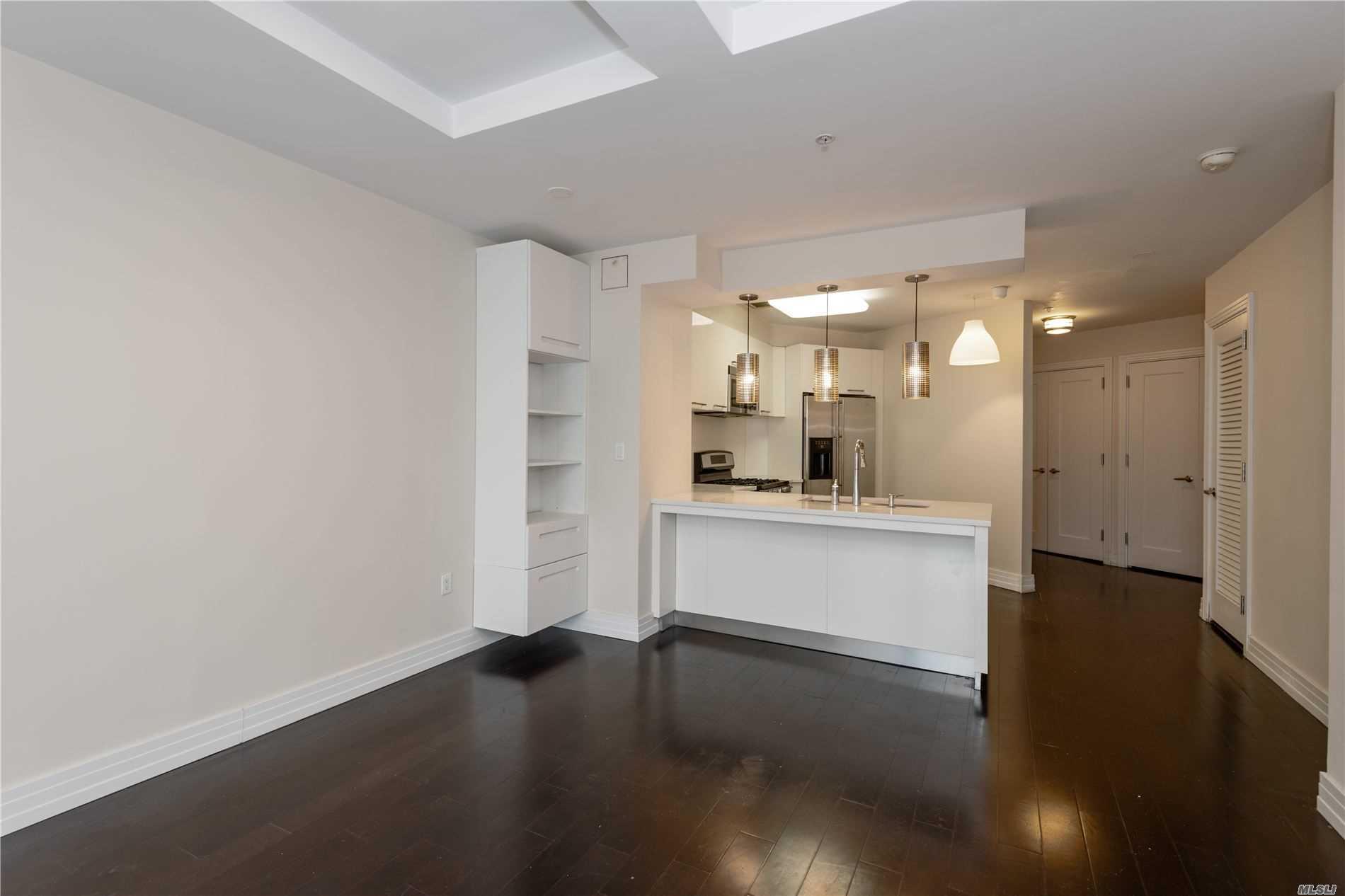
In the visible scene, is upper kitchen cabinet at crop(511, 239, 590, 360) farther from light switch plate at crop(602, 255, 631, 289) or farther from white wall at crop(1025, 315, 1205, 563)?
white wall at crop(1025, 315, 1205, 563)

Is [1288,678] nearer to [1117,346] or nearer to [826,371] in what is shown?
[826,371]

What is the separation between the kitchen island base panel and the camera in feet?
11.2

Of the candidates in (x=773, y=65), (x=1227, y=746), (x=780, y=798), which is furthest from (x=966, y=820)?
(x=773, y=65)

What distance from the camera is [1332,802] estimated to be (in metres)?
2.12

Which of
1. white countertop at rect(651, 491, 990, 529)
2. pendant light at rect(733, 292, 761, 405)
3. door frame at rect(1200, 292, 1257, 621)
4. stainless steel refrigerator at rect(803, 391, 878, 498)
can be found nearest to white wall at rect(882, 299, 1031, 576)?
stainless steel refrigerator at rect(803, 391, 878, 498)

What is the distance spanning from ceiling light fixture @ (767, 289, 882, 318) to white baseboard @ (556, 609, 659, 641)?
2383 millimetres

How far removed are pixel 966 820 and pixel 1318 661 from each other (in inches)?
90.6

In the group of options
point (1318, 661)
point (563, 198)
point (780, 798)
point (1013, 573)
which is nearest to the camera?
point (780, 798)

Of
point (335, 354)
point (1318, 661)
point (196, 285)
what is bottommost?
point (1318, 661)

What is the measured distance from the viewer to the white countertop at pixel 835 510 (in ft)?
10.9

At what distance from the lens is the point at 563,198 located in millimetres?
3258

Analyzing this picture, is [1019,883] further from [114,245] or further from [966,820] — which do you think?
[114,245]

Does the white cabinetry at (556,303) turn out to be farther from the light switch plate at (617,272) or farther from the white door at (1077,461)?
the white door at (1077,461)

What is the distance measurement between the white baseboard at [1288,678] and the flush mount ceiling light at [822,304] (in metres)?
3.09
